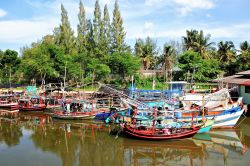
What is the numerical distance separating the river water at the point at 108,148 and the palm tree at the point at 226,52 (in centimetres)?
2519

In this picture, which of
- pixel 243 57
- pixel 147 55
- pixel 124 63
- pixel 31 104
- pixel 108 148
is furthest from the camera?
pixel 147 55

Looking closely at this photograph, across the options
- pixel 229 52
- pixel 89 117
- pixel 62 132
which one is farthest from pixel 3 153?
pixel 229 52

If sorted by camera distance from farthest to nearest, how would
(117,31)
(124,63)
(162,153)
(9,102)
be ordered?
(117,31) < (124,63) < (9,102) < (162,153)

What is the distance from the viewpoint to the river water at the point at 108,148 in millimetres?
14469

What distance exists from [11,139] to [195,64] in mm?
28682

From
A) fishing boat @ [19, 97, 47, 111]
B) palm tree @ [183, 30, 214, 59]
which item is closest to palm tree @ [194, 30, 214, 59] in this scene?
palm tree @ [183, 30, 214, 59]

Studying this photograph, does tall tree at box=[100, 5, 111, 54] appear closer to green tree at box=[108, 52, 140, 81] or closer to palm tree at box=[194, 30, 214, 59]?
green tree at box=[108, 52, 140, 81]

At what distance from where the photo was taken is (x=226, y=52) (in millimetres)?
44688

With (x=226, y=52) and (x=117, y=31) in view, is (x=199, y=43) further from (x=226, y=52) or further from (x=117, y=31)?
(x=117, y=31)

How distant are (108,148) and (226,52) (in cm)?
3454

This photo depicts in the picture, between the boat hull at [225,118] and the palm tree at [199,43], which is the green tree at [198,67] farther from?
the boat hull at [225,118]

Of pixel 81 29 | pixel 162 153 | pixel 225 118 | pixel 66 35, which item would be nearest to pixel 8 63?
pixel 66 35

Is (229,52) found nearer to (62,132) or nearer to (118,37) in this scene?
(118,37)

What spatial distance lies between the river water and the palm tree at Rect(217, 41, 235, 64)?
82.6ft
